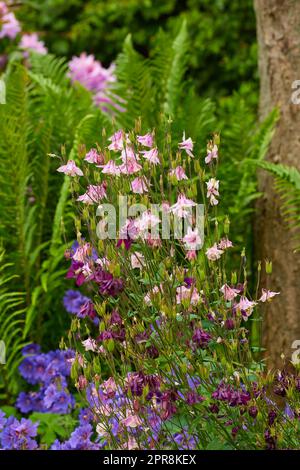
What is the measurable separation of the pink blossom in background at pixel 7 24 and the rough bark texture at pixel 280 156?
1.75 metres

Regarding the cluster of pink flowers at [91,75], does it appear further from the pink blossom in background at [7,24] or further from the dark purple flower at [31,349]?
the dark purple flower at [31,349]

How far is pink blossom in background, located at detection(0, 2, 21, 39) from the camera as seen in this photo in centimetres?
502

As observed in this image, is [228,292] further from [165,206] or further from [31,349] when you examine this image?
[31,349]

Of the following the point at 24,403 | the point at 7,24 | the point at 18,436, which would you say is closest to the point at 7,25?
the point at 7,24

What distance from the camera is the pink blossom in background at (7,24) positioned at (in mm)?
5020

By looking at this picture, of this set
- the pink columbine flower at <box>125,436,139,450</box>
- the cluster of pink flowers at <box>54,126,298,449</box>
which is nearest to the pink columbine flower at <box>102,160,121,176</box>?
the cluster of pink flowers at <box>54,126,298,449</box>

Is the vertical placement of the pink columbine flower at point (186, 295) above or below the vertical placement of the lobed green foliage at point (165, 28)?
below

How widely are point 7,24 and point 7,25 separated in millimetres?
16

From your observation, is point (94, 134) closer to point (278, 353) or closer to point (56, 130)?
point (56, 130)

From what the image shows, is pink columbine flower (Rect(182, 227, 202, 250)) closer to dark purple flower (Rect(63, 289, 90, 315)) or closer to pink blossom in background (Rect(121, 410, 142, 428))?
pink blossom in background (Rect(121, 410, 142, 428))

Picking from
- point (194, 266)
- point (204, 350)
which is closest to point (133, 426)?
point (204, 350)

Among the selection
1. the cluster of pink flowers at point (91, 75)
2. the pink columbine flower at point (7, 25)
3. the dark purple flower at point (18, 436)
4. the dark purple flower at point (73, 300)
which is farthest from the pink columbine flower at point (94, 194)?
the pink columbine flower at point (7, 25)

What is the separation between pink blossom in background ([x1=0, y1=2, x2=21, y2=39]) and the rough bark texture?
5.75 feet

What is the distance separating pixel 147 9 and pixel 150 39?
0.26 m
